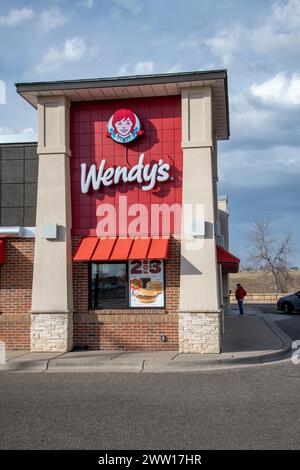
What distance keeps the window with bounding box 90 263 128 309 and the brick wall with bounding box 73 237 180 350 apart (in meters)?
0.21

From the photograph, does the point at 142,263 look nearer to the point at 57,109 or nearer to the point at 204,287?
the point at 204,287

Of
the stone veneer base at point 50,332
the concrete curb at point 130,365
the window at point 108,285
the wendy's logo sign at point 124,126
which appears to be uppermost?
the wendy's logo sign at point 124,126

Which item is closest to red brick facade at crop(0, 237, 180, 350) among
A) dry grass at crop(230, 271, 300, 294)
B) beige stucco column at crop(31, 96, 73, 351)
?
beige stucco column at crop(31, 96, 73, 351)

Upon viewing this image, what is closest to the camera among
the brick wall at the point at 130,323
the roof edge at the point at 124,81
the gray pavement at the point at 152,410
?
the gray pavement at the point at 152,410

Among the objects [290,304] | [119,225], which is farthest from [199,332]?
[290,304]

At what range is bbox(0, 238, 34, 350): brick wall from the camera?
15602mm

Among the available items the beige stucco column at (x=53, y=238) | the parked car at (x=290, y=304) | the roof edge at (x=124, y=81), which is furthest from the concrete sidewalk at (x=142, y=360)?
the parked car at (x=290, y=304)

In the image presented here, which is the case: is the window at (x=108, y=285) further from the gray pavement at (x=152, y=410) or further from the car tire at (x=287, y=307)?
the car tire at (x=287, y=307)

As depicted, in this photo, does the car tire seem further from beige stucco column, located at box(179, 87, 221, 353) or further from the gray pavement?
the gray pavement

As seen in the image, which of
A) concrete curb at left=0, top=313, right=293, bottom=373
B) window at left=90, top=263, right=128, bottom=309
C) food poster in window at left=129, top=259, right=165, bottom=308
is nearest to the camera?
concrete curb at left=0, top=313, right=293, bottom=373

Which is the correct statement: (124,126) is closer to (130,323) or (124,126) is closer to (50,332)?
(130,323)

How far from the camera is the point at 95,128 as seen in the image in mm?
15938

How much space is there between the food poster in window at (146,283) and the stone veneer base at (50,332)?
6.05 ft

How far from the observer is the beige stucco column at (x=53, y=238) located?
15141mm
